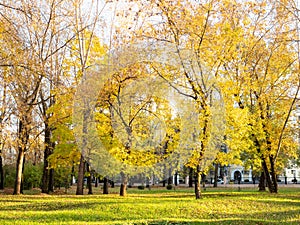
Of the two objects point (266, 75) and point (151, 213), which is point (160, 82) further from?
point (266, 75)

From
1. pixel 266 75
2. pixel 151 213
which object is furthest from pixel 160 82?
pixel 266 75

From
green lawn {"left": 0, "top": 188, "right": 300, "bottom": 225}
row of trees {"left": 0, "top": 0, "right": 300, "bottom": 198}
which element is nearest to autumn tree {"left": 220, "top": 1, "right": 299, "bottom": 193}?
row of trees {"left": 0, "top": 0, "right": 300, "bottom": 198}

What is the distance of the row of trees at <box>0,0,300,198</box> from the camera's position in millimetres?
12531

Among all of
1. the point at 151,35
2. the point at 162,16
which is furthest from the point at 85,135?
the point at 162,16

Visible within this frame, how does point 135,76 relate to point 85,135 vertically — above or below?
above

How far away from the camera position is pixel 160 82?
42.0ft

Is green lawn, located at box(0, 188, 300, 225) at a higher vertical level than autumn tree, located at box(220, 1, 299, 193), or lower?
lower

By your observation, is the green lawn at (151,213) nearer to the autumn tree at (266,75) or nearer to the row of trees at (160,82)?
the row of trees at (160,82)

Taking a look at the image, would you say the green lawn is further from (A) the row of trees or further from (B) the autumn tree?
(B) the autumn tree

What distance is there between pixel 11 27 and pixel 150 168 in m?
6.42

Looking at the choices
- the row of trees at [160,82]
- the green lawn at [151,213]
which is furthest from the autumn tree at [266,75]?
the green lawn at [151,213]

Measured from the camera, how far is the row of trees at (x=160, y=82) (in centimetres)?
1253

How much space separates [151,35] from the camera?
1522 cm

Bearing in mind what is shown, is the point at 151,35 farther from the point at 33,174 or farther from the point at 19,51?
the point at 33,174
